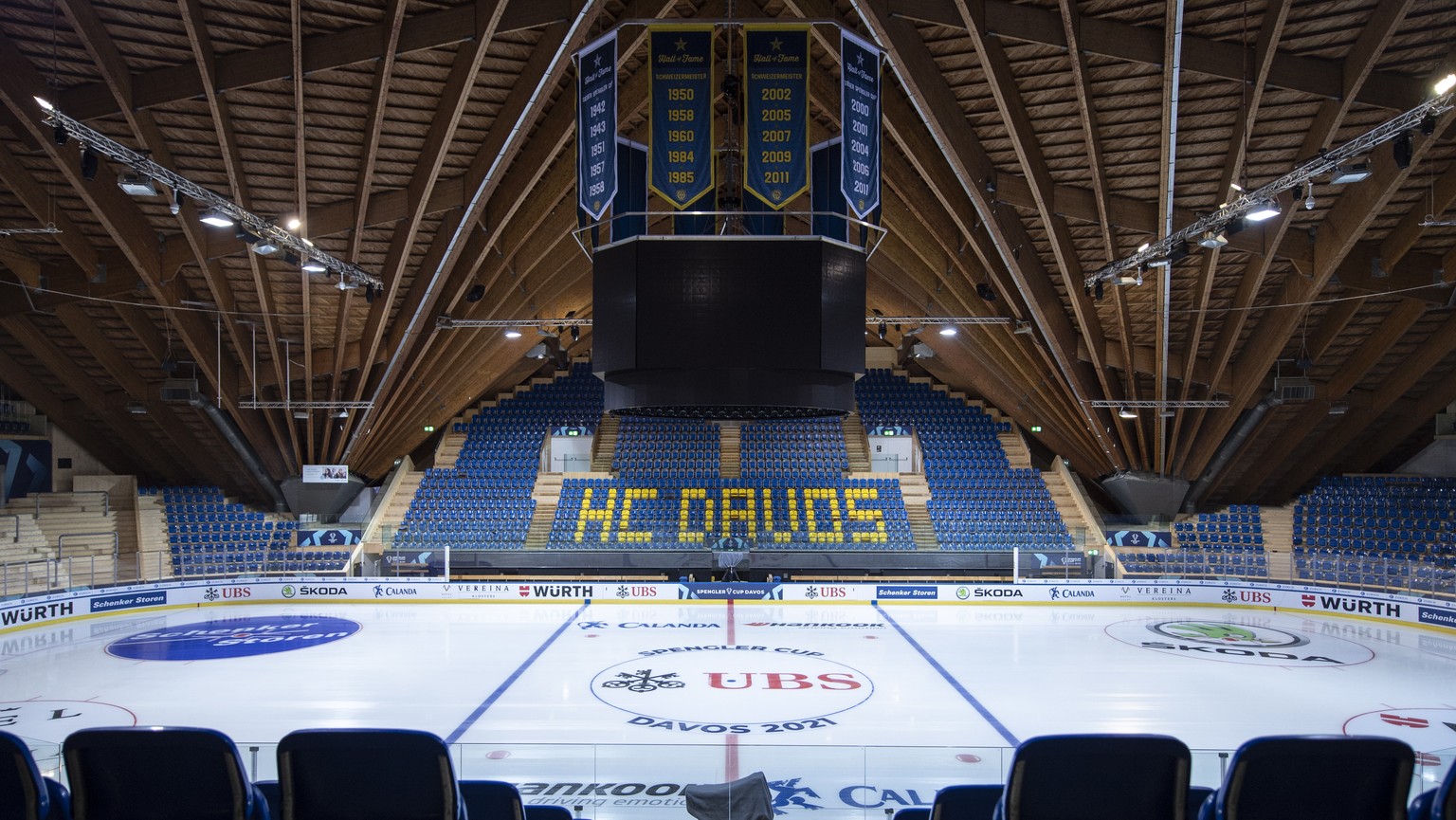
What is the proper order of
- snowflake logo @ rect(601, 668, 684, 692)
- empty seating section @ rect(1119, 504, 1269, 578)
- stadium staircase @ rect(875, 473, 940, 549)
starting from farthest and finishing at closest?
stadium staircase @ rect(875, 473, 940, 549) → empty seating section @ rect(1119, 504, 1269, 578) → snowflake logo @ rect(601, 668, 684, 692)

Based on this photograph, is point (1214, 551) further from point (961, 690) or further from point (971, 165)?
point (961, 690)

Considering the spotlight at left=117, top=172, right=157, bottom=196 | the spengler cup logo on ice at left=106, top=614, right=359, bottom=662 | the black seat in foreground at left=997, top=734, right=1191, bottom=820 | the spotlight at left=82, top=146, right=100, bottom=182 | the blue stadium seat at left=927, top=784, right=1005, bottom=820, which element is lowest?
the spengler cup logo on ice at left=106, top=614, right=359, bottom=662

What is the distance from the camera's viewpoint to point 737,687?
41.8 ft

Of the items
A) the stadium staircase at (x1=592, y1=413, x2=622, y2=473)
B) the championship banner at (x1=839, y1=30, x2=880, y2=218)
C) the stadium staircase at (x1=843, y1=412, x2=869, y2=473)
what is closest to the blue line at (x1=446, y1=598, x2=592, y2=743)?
the championship banner at (x1=839, y1=30, x2=880, y2=218)

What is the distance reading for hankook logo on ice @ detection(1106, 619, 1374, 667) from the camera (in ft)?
50.0

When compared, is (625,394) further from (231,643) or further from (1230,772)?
(231,643)

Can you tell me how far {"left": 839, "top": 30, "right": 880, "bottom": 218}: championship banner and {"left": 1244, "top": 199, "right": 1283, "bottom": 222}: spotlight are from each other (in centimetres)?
609

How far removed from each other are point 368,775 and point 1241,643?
57.6ft

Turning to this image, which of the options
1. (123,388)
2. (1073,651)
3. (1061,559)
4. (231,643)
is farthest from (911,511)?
(123,388)

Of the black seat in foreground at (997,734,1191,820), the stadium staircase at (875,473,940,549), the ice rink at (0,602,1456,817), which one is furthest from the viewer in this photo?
the stadium staircase at (875,473,940,549)

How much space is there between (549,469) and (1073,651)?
2052 centimetres

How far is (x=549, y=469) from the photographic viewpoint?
1252 inches

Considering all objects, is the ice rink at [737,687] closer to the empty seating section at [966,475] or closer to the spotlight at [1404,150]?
the empty seating section at [966,475]

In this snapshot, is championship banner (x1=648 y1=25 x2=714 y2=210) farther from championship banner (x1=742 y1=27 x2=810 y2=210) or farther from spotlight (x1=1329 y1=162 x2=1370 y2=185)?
spotlight (x1=1329 y1=162 x2=1370 y2=185)
